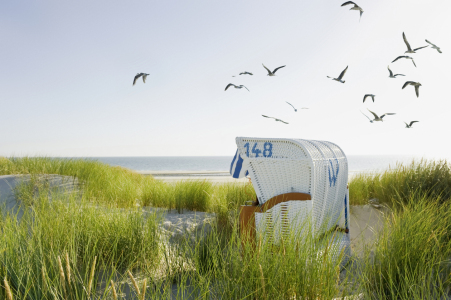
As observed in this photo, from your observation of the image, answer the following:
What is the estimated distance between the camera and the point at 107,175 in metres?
6.45

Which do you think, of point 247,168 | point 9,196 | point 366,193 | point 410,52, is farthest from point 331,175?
point 9,196

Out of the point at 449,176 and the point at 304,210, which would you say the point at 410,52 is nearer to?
the point at 449,176

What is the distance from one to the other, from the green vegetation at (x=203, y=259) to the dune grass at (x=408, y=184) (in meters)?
0.03

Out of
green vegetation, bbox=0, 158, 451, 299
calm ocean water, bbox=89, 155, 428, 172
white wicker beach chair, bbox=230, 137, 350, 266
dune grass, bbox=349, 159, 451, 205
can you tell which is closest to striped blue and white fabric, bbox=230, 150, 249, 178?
white wicker beach chair, bbox=230, 137, 350, 266

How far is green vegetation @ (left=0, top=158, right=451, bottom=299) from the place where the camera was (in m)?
1.68

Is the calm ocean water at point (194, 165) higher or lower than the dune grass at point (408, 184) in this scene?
lower

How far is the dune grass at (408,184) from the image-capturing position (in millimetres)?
4988

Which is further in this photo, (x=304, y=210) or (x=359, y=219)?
(x=359, y=219)

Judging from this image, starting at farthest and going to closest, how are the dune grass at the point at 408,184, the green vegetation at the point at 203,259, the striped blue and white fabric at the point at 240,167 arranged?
the dune grass at the point at 408,184, the striped blue and white fabric at the point at 240,167, the green vegetation at the point at 203,259

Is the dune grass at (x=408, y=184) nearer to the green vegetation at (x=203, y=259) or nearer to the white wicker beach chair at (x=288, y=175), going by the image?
the green vegetation at (x=203, y=259)

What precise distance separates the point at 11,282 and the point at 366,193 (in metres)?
5.69

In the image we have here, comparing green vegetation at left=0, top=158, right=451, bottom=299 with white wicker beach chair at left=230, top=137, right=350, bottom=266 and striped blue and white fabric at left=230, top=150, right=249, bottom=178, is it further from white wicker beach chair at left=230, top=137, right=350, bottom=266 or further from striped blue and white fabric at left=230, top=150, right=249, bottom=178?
striped blue and white fabric at left=230, top=150, right=249, bottom=178

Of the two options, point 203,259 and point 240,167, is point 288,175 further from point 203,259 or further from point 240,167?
point 203,259

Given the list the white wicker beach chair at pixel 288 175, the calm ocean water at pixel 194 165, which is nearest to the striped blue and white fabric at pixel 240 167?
the white wicker beach chair at pixel 288 175
